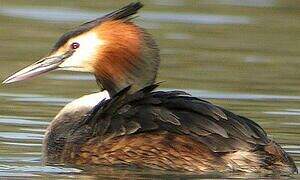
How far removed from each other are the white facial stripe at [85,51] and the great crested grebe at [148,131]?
0.14 meters

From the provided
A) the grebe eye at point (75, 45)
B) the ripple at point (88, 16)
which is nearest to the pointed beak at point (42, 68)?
the grebe eye at point (75, 45)

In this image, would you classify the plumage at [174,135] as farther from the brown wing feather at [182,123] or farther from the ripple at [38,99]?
the ripple at [38,99]

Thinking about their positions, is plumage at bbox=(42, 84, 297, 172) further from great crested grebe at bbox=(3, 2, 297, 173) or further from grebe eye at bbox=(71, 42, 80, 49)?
grebe eye at bbox=(71, 42, 80, 49)

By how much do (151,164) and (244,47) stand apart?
771cm

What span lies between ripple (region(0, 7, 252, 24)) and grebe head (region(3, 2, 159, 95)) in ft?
24.9

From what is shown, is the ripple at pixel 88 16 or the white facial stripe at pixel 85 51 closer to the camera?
the white facial stripe at pixel 85 51

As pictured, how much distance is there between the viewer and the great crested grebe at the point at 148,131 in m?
12.0

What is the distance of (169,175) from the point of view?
1198 centimetres

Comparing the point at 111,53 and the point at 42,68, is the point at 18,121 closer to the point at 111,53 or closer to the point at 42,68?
the point at 42,68

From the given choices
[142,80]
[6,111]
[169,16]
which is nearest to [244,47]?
[169,16]

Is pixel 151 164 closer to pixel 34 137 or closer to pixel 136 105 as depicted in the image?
pixel 136 105

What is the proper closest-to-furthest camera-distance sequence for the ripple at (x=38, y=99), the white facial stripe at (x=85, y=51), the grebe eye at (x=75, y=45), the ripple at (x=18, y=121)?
1. the white facial stripe at (x=85, y=51)
2. the grebe eye at (x=75, y=45)
3. the ripple at (x=18, y=121)
4. the ripple at (x=38, y=99)

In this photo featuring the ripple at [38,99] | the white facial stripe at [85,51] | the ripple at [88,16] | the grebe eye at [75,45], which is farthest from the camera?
the ripple at [88,16]

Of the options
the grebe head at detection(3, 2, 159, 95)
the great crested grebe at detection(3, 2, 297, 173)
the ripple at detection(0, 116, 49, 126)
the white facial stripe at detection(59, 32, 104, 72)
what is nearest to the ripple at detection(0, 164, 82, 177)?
the great crested grebe at detection(3, 2, 297, 173)
